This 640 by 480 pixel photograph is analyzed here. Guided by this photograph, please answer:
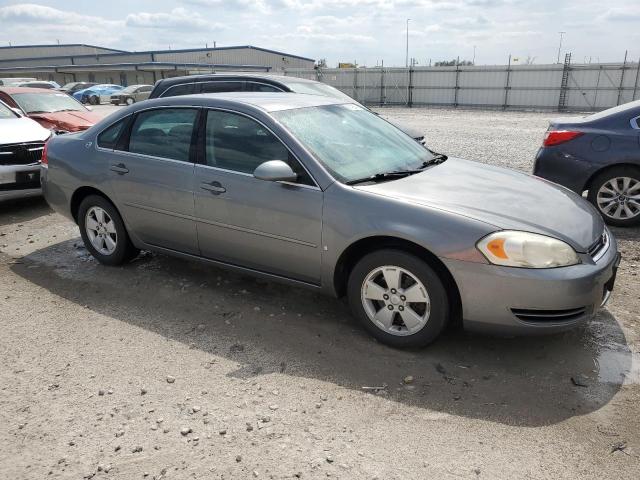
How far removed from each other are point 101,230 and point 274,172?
238 centimetres

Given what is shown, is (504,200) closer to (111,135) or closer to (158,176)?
(158,176)

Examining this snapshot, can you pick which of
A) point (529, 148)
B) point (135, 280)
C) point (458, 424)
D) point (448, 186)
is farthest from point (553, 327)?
point (529, 148)

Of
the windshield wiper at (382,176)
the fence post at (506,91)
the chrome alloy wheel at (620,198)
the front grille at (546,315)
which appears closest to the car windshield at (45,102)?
the windshield wiper at (382,176)

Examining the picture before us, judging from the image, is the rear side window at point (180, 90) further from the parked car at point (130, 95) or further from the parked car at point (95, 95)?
the parked car at point (95, 95)

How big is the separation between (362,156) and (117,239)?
2.53 metres

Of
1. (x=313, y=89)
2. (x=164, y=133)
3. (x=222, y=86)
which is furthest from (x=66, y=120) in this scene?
(x=164, y=133)

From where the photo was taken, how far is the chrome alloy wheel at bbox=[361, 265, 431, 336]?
3465 millimetres

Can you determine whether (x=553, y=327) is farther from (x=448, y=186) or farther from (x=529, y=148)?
(x=529, y=148)

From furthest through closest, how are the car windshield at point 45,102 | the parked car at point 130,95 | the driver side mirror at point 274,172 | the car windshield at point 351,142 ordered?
the parked car at point 130,95
the car windshield at point 45,102
the car windshield at point 351,142
the driver side mirror at point 274,172

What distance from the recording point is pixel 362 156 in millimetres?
4121

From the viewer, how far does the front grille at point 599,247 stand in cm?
344

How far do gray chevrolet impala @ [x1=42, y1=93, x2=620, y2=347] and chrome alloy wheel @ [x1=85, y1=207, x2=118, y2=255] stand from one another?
0.07 feet

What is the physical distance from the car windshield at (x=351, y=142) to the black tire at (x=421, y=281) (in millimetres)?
638

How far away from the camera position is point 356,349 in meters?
3.68
